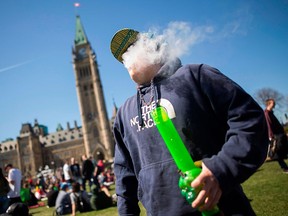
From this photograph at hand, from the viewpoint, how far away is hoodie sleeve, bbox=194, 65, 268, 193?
1.19 meters

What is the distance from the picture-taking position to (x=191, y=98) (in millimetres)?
1494

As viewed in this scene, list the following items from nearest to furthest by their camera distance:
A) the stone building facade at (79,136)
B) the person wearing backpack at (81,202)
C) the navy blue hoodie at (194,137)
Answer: the navy blue hoodie at (194,137) < the person wearing backpack at (81,202) < the stone building facade at (79,136)

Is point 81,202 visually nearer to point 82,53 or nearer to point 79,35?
point 82,53

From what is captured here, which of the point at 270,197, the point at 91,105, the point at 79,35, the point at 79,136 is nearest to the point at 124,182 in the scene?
the point at 270,197

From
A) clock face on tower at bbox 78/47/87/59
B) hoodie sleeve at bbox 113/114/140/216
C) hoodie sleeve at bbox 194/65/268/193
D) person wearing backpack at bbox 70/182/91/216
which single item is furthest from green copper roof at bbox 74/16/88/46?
hoodie sleeve at bbox 194/65/268/193

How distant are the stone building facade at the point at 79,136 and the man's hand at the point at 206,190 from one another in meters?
72.6

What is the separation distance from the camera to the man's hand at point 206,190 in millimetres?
1101

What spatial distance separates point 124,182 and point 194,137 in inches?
27.2

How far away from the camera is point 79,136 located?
91.4 m

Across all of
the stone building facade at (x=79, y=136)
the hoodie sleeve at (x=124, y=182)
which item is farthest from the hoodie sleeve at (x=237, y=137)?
the stone building facade at (x=79, y=136)

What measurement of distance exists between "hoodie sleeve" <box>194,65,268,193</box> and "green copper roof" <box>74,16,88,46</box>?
87565 millimetres

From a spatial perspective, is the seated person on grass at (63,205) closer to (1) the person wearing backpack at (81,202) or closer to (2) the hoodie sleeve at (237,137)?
(1) the person wearing backpack at (81,202)

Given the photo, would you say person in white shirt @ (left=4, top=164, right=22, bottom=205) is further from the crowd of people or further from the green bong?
the green bong

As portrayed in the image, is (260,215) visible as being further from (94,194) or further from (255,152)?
(94,194)
